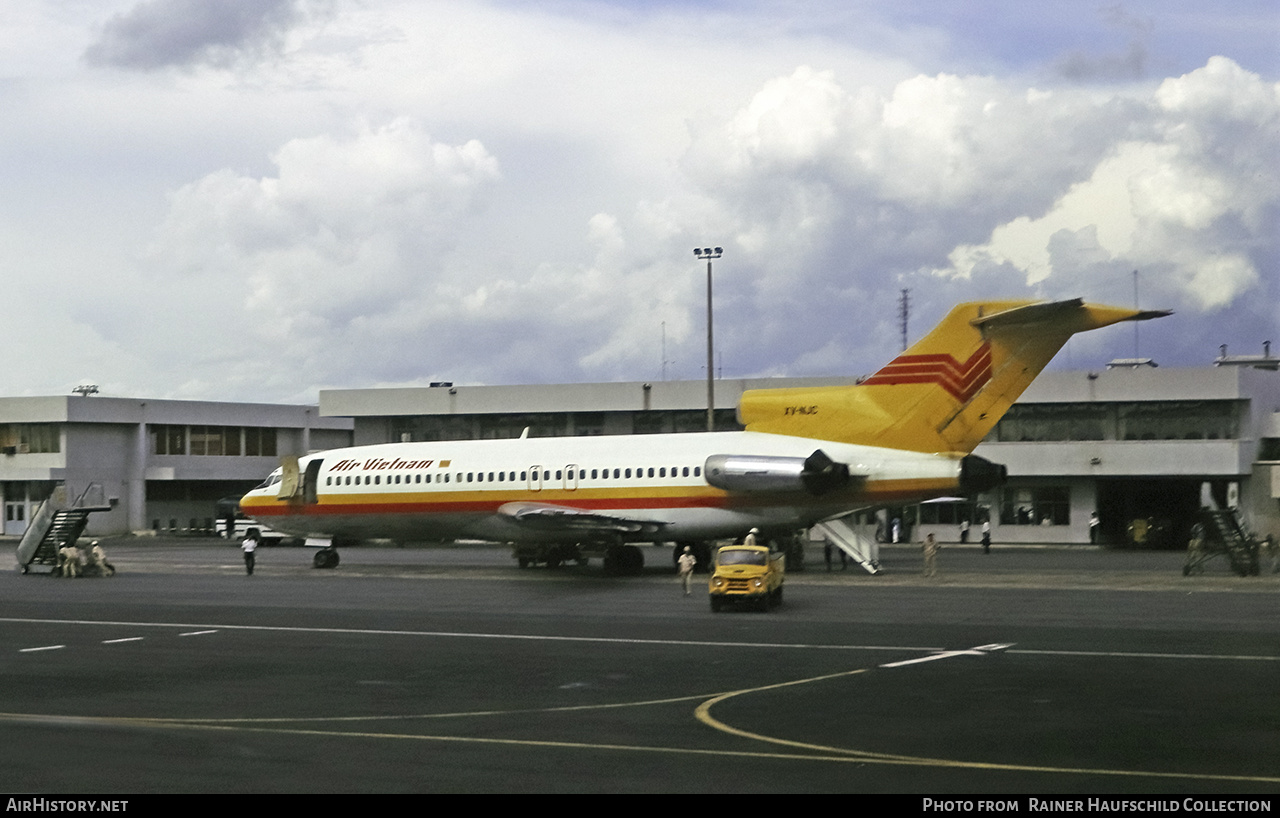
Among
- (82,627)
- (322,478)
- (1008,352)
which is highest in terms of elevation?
(1008,352)

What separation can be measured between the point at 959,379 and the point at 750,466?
756cm

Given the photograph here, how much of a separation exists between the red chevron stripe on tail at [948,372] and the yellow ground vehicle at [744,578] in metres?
11.6

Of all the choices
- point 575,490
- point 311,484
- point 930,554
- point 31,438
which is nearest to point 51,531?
point 311,484

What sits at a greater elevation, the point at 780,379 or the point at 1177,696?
the point at 780,379

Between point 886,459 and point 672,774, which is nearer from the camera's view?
point 672,774

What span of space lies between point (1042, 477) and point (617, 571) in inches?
1393

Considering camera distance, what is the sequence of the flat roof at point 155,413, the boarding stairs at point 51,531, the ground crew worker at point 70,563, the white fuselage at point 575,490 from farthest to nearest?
the flat roof at point 155,413, the boarding stairs at point 51,531, the ground crew worker at point 70,563, the white fuselage at point 575,490

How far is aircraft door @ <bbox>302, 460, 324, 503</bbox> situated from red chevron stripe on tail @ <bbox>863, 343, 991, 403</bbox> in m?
23.9

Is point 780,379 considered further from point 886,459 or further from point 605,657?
point 605,657

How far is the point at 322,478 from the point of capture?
5481cm

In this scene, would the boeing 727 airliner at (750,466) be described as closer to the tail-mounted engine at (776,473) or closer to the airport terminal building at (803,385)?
the tail-mounted engine at (776,473)

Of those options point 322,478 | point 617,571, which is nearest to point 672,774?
point 617,571

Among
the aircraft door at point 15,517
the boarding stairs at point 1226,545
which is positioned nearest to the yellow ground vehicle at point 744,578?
the boarding stairs at point 1226,545

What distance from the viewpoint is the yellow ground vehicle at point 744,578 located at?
1363 inches
